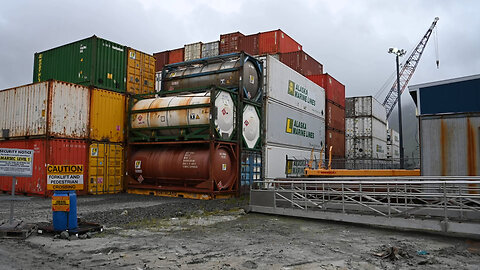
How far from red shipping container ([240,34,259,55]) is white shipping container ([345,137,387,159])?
1295cm

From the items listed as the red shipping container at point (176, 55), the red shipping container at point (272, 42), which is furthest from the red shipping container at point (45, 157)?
the red shipping container at point (176, 55)

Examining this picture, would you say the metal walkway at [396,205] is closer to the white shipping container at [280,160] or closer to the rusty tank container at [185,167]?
the rusty tank container at [185,167]

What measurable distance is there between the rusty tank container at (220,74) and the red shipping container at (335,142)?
1004 cm

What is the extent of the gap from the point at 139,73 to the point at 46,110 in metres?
5.44

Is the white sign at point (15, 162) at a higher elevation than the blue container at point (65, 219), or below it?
higher

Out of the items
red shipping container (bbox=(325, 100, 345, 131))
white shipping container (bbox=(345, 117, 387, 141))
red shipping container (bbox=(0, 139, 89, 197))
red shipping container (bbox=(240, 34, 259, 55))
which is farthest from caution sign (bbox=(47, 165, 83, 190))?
white shipping container (bbox=(345, 117, 387, 141))

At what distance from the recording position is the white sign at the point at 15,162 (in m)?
7.70

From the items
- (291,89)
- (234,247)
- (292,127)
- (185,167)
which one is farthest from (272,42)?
(234,247)

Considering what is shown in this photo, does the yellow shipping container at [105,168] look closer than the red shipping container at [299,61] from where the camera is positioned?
Yes

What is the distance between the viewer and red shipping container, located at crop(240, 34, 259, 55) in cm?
2923

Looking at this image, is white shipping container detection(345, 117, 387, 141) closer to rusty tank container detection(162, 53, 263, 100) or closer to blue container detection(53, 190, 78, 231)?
rusty tank container detection(162, 53, 263, 100)

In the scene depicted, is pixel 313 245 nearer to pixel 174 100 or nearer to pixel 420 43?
pixel 174 100

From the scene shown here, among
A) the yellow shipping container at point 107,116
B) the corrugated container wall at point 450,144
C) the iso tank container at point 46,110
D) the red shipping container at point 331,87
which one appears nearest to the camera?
the corrugated container wall at point 450,144

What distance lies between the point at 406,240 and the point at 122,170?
13849mm
